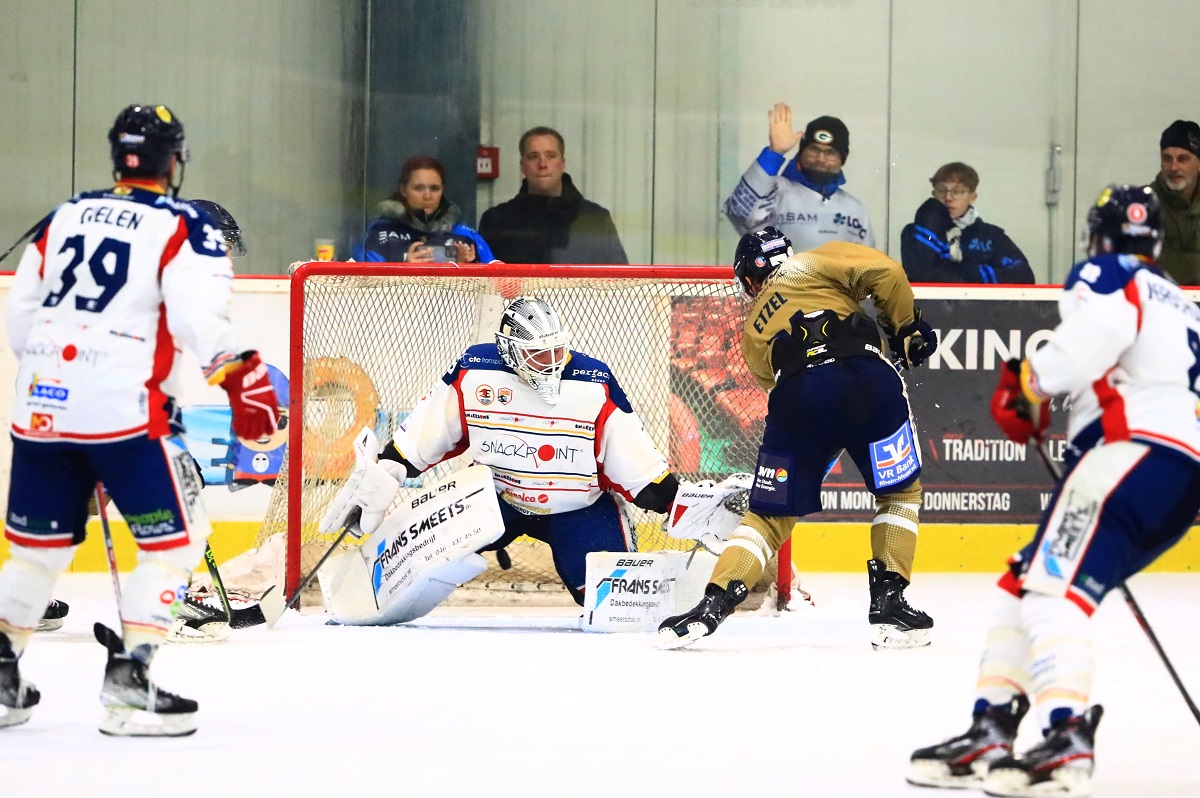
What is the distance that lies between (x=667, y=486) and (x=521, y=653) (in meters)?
0.80

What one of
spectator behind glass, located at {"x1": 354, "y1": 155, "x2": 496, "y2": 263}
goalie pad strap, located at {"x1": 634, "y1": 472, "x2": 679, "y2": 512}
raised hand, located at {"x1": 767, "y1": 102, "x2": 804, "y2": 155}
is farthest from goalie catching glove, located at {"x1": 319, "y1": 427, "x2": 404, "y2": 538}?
raised hand, located at {"x1": 767, "y1": 102, "x2": 804, "y2": 155}

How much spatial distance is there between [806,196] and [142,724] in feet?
13.5

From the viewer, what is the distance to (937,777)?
106 inches

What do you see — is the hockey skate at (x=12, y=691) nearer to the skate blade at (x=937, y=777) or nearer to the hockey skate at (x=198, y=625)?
the hockey skate at (x=198, y=625)

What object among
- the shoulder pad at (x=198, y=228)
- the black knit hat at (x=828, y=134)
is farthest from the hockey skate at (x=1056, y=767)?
the black knit hat at (x=828, y=134)

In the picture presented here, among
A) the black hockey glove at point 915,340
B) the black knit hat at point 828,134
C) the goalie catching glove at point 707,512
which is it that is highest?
the black knit hat at point 828,134

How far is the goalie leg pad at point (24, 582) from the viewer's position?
123 inches

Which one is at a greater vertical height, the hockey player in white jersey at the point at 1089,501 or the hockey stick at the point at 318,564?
the hockey player in white jersey at the point at 1089,501

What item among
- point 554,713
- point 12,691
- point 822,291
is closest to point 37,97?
point 822,291

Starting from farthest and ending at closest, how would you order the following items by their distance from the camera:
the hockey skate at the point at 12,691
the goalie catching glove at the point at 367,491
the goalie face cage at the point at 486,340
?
1. the goalie face cage at the point at 486,340
2. the goalie catching glove at the point at 367,491
3. the hockey skate at the point at 12,691

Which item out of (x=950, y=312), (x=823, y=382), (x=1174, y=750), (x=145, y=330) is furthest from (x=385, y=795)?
(x=950, y=312)

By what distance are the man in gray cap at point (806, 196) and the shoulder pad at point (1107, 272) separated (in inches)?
152

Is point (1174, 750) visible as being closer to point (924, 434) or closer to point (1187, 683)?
point (1187, 683)

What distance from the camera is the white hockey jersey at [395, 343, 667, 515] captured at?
15.9ft
